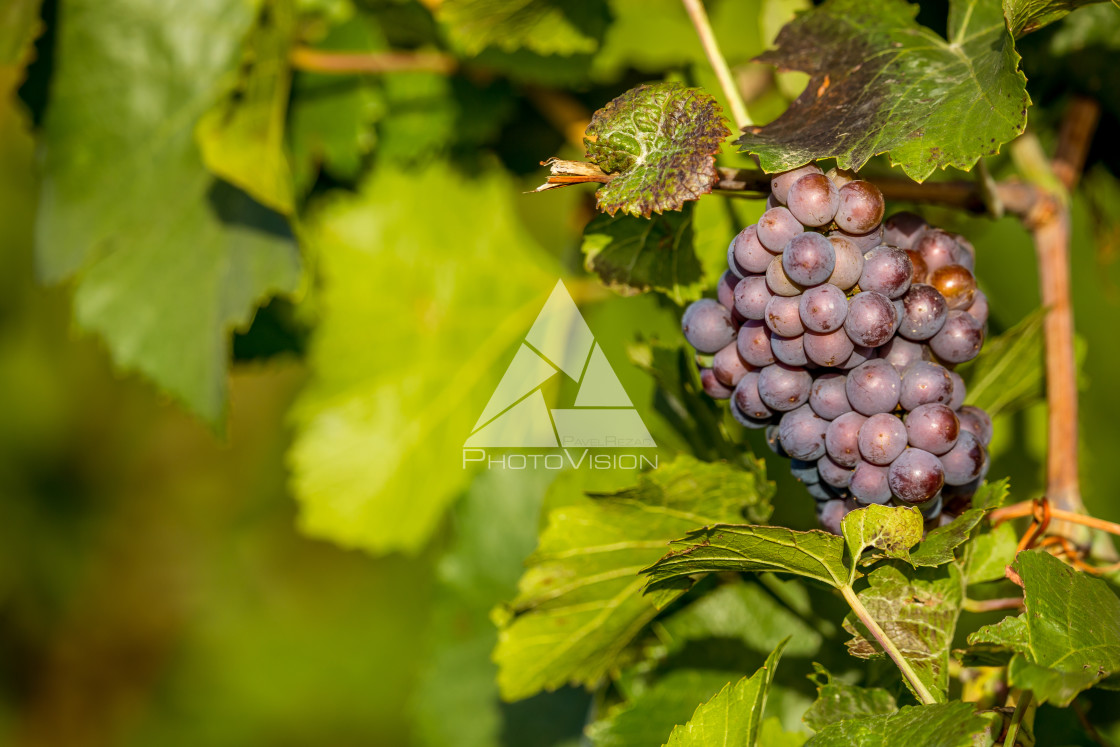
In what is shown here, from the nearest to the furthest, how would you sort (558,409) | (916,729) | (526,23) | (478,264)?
(916,729), (526,23), (558,409), (478,264)

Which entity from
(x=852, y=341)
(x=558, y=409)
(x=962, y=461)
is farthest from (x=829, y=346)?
(x=558, y=409)

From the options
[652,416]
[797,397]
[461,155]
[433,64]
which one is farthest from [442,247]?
[797,397]

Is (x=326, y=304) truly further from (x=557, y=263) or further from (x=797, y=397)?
(x=797, y=397)

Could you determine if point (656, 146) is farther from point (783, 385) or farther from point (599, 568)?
point (599, 568)

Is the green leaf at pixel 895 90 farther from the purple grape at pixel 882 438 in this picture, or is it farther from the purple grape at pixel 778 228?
the purple grape at pixel 882 438

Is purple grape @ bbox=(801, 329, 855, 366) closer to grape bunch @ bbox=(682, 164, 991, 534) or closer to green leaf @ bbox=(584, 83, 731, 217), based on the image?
grape bunch @ bbox=(682, 164, 991, 534)

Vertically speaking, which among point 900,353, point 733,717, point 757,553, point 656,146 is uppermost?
point 656,146
